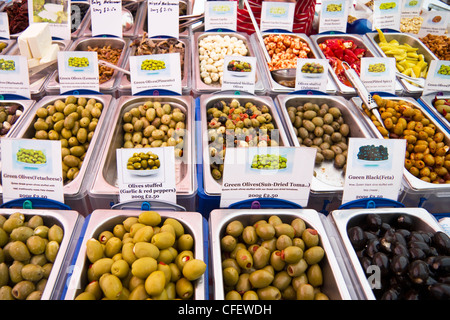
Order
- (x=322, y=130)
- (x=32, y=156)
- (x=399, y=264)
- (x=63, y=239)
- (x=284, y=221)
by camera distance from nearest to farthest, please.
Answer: (x=399, y=264), (x=63, y=239), (x=32, y=156), (x=284, y=221), (x=322, y=130)

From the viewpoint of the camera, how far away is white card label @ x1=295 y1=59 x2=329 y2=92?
2.51 metres

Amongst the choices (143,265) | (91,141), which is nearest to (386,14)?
(91,141)

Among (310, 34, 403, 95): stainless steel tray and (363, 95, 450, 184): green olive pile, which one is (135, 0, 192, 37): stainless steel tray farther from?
(363, 95, 450, 184): green olive pile

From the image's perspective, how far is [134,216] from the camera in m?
1.58

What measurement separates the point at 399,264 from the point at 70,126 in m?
1.93

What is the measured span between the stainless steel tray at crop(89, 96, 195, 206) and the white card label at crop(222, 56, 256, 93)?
1.07 feet

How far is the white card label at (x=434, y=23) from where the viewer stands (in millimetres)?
3559

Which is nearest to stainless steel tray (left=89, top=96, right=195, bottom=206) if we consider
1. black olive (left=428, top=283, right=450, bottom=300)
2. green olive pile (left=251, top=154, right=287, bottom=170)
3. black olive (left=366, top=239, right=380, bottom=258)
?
green olive pile (left=251, top=154, right=287, bottom=170)

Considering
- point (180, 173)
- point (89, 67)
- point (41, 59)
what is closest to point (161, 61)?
point (89, 67)

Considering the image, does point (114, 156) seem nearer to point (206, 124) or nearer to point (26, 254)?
point (206, 124)

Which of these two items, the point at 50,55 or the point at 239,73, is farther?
the point at 50,55

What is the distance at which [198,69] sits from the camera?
288 cm

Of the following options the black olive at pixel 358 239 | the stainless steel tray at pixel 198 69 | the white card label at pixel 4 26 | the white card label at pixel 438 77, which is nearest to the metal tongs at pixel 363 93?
Result: the white card label at pixel 438 77

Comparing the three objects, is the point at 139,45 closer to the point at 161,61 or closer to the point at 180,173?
the point at 161,61
